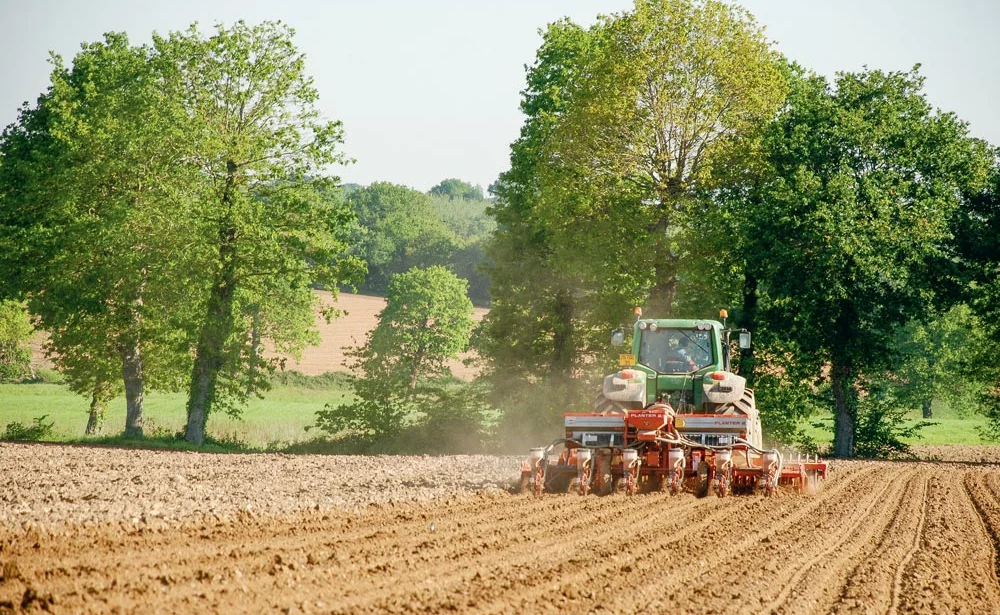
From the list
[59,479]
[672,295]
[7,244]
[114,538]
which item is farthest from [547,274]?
[114,538]

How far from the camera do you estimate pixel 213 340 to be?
30.4 metres

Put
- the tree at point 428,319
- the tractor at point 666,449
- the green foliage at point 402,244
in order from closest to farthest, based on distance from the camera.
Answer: the tractor at point 666,449
the tree at point 428,319
the green foliage at point 402,244

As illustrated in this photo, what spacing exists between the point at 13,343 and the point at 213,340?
25638 millimetres

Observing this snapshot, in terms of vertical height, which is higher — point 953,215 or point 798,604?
point 953,215

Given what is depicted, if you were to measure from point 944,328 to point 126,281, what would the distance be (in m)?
35.6

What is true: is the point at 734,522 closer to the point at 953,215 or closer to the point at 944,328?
the point at 953,215

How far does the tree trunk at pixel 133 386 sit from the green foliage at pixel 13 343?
17.9 meters

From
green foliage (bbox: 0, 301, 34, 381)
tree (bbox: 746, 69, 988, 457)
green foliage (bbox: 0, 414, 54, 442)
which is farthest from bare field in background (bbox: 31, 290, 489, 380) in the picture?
tree (bbox: 746, 69, 988, 457)

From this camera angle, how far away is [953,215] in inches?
1133

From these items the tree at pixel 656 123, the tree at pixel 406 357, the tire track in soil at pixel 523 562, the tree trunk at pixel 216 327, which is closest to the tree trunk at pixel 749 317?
the tree at pixel 656 123

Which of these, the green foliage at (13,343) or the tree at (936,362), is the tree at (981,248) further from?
the green foliage at (13,343)

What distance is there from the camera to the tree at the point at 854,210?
27109 millimetres

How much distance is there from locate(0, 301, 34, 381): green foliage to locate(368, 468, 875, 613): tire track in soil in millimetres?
43220

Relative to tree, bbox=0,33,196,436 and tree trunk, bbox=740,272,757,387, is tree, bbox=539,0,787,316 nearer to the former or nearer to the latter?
tree trunk, bbox=740,272,757,387
